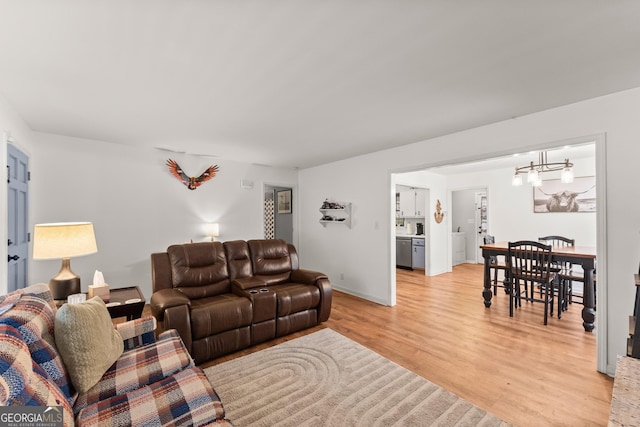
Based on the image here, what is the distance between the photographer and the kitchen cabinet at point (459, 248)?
7.50 m

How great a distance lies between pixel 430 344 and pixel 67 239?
3.39 metres

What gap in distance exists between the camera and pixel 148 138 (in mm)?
3723

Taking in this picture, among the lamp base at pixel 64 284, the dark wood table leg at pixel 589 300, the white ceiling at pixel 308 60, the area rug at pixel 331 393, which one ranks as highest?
the white ceiling at pixel 308 60

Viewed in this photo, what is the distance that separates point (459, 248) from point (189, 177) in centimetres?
679

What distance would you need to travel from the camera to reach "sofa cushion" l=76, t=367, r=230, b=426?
1.18 m

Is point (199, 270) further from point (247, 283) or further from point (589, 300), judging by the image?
point (589, 300)

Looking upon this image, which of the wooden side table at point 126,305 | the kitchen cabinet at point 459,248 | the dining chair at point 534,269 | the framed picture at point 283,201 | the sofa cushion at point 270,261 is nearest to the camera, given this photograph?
the wooden side table at point 126,305

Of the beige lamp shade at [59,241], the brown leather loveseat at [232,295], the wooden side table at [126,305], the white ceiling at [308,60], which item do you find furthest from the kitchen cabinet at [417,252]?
the beige lamp shade at [59,241]

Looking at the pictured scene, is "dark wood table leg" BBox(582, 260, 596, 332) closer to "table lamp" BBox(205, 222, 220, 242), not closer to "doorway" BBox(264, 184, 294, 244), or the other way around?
"doorway" BBox(264, 184, 294, 244)

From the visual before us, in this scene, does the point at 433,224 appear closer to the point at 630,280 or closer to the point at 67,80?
the point at 630,280

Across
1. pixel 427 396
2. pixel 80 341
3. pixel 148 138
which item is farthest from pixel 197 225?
pixel 427 396

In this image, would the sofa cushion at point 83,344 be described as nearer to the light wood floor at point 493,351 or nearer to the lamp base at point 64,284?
the lamp base at point 64,284

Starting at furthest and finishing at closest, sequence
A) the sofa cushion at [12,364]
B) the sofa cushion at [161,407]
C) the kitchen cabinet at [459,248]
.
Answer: the kitchen cabinet at [459,248] < the sofa cushion at [161,407] < the sofa cushion at [12,364]

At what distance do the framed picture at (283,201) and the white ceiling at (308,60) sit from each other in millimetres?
3582
